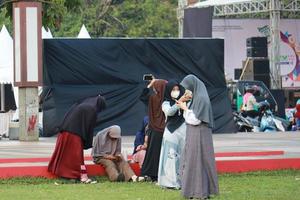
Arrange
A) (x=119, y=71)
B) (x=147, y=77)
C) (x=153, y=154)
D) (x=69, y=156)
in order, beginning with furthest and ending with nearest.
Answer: (x=119, y=71)
(x=147, y=77)
(x=153, y=154)
(x=69, y=156)

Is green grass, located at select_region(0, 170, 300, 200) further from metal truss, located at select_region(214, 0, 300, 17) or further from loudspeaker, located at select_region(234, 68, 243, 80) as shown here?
metal truss, located at select_region(214, 0, 300, 17)

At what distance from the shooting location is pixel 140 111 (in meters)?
24.2

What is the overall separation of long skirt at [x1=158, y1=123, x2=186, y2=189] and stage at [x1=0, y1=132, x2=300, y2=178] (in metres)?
1.62

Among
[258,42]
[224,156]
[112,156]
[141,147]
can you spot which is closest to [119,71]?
[224,156]

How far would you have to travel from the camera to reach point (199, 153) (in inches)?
461

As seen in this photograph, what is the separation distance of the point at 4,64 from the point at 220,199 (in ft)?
63.8

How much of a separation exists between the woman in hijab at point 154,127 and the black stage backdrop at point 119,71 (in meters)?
9.48

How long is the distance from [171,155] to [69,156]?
1857 mm

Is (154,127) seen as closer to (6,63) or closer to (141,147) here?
(141,147)

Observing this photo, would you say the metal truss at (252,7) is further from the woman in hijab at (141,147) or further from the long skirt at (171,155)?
the long skirt at (171,155)

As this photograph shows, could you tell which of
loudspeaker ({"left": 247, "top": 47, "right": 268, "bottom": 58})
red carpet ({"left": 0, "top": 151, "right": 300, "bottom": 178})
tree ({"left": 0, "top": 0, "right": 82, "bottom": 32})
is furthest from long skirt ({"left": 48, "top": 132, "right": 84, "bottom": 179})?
loudspeaker ({"left": 247, "top": 47, "right": 268, "bottom": 58})

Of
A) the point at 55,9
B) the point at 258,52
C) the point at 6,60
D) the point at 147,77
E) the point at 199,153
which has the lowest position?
the point at 199,153

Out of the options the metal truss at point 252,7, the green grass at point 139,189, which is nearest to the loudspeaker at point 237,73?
the metal truss at point 252,7

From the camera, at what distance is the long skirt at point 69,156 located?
14164mm
